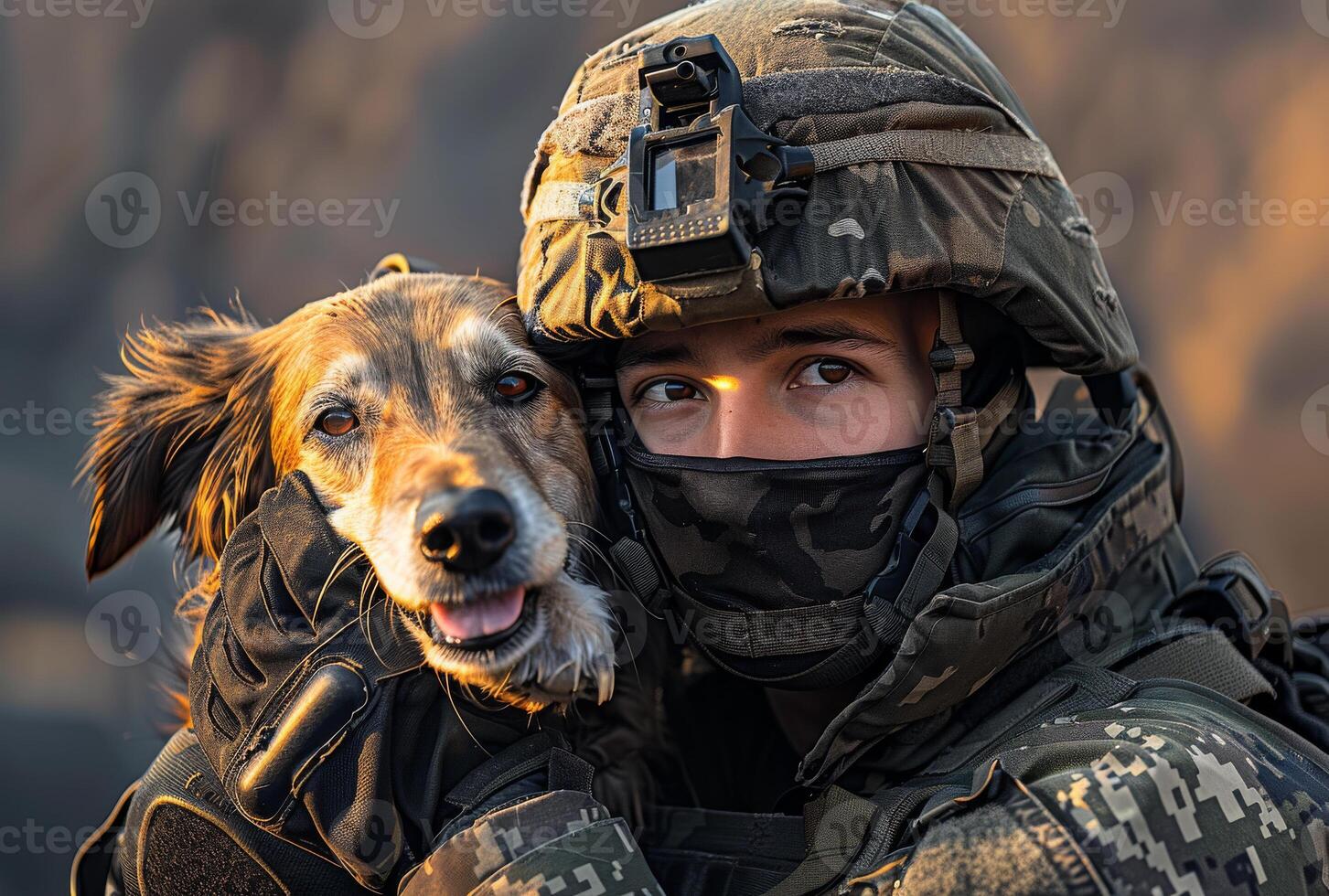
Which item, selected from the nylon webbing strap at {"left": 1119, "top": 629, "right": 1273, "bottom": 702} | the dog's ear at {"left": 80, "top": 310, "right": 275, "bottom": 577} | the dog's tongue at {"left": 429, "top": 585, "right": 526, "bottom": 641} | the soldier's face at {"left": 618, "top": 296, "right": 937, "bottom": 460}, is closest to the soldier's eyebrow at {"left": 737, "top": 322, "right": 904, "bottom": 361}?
the soldier's face at {"left": 618, "top": 296, "right": 937, "bottom": 460}

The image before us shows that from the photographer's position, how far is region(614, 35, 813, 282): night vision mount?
6.67 ft

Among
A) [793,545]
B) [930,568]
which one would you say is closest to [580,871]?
[793,545]

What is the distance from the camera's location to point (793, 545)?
2.23 metres

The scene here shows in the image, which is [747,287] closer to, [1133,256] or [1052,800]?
[1052,800]

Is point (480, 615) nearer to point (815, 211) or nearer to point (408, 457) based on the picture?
point (408, 457)

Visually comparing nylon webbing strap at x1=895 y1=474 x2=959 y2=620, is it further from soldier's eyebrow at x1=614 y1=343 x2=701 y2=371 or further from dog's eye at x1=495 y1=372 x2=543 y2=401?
dog's eye at x1=495 y1=372 x2=543 y2=401

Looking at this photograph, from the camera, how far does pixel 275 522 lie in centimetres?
223

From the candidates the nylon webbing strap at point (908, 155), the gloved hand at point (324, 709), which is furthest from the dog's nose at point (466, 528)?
the nylon webbing strap at point (908, 155)

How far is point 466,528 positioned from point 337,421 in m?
0.65

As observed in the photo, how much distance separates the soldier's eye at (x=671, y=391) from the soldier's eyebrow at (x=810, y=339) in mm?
174

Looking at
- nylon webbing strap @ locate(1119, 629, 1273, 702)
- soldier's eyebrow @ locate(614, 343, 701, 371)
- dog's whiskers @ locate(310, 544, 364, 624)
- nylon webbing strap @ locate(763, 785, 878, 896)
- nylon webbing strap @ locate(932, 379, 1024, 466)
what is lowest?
nylon webbing strap @ locate(763, 785, 878, 896)

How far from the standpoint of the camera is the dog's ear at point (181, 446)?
269cm

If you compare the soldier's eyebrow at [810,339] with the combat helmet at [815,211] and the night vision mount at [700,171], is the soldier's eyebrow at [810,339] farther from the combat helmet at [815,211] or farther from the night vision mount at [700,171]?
the night vision mount at [700,171]

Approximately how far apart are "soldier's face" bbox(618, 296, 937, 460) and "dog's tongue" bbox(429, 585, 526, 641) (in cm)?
49
